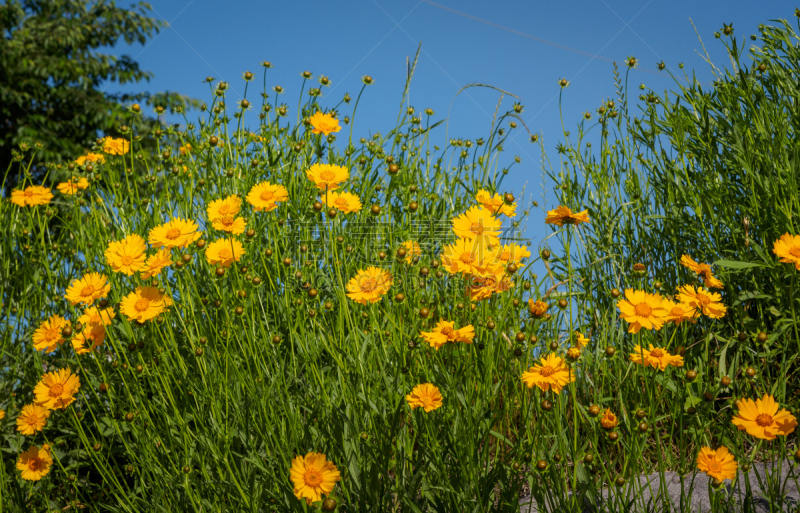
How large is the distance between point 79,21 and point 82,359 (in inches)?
282

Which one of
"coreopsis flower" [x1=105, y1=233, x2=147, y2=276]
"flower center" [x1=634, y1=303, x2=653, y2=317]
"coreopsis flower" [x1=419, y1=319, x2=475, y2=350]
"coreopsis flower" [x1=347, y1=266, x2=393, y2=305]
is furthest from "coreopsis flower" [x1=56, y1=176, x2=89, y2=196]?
"flower center" [x1=634, y1=303, x2=653, y2=317]

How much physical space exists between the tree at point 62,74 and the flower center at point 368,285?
19.1 feet

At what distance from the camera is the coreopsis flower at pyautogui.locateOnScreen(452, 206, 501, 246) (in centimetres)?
124

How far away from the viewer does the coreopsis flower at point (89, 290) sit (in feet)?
4.55

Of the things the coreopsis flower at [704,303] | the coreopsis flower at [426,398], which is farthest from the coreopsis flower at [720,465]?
the coreopsis flower at [426,398]

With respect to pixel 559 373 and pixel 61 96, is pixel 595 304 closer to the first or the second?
pixel 559 373

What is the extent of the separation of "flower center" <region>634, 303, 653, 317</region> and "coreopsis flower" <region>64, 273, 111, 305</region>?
1179 mm

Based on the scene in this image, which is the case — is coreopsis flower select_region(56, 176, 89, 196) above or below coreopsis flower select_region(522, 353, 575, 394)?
above

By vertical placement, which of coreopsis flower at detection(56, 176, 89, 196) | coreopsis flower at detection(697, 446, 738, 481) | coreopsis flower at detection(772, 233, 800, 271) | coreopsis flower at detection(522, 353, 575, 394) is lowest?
coreopsis flower at detection(697, 446, 738, 481)

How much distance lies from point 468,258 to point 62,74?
7271 millimetres

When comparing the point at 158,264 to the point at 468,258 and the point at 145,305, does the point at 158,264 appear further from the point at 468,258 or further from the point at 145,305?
the point at 468,258

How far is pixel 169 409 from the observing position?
5.19 ft

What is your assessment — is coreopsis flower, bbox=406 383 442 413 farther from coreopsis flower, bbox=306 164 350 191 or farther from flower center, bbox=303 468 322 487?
coreopsis flower, bbox=306 164 350 191

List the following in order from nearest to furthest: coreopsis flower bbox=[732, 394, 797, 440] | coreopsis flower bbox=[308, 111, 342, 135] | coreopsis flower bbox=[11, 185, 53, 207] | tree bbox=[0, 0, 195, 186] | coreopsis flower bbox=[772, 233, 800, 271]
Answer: coreopsis flower bbox=[732, 394, 797, 440]
coreopsis flower bbox=[772, 233, 800, 271]
coreopsis flower bbox=[308, 111, 342, 135]
coreopsis flower bbox=[11, 185, 53, 207]
tree bbox=[0, 0, 195, 186]
